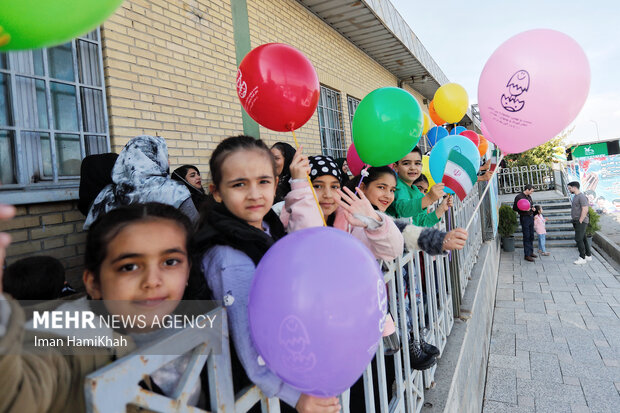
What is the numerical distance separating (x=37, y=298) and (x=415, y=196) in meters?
2.51

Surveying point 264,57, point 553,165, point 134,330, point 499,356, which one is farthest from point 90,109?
point 553,165

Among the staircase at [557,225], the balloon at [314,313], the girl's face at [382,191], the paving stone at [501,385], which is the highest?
the girl's face at [382,191]

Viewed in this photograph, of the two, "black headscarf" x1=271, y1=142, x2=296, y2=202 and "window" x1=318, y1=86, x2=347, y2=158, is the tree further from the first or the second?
"black headscarf" x1=271, y1=142, x2=296, y2=202

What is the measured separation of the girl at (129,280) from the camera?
0.72 m

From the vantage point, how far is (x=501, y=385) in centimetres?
386

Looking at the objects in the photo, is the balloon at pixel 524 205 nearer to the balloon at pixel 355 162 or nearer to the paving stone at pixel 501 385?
the paving stone at pixel 501 385

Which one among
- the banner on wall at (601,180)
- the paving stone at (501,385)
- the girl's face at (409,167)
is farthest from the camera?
the banner on wall at (601,180)

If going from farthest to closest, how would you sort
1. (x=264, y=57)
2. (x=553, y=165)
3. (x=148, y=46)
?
(x=553, y=165) < (x=148, y=46) < (x=264, y=57)

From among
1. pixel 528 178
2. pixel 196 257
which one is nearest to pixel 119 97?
pixel 196 257

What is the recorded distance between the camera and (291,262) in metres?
0.94

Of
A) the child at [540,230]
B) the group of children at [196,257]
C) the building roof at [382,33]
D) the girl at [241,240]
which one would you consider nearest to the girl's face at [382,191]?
the group of children at [196,257]

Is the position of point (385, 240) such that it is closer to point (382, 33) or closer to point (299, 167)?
point (299, 167)

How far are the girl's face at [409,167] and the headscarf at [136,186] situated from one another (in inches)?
70.7

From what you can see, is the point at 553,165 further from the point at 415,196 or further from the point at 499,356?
the point at 415,196
